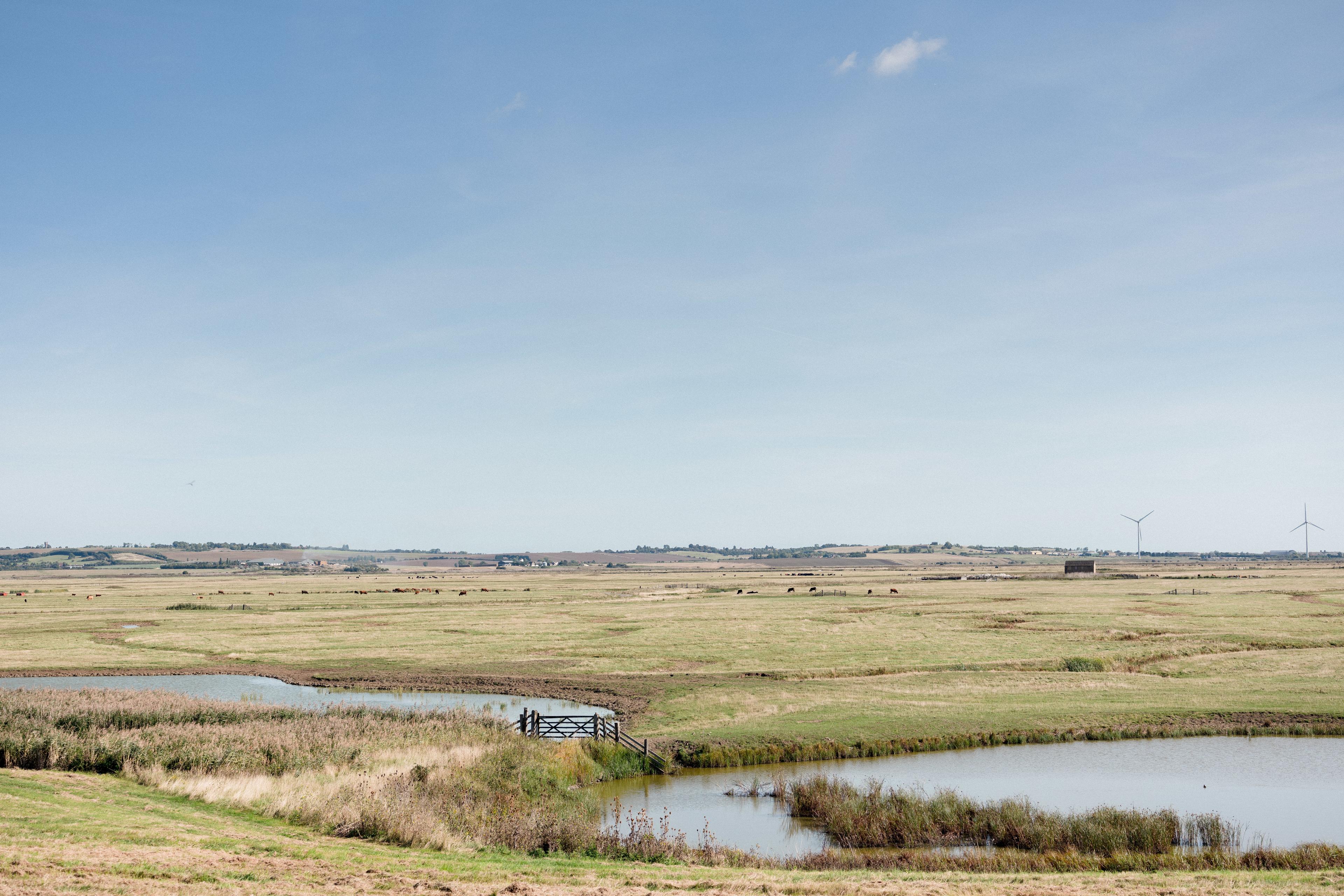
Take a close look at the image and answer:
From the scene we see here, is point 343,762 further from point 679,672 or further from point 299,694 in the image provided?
point 679,672

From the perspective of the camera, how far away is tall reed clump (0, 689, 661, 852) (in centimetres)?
2556

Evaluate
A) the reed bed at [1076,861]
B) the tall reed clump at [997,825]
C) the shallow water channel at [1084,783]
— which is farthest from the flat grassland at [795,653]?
the reed bed at [1076,861]

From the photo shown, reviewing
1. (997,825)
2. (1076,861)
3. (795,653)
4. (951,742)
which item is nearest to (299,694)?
(795,653)

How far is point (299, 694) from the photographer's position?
5506cm

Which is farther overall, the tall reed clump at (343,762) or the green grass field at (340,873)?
the tall reed clump at (343,762)

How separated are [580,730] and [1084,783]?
21473 millimetres

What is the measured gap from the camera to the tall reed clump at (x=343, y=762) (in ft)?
83.9

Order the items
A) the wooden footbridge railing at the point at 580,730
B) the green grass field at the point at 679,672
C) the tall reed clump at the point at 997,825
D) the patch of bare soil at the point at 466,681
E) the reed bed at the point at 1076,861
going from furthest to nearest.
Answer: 1. the patch of bare soil at the point at 466,681
2. the wooden footbridge railing at the point at 580,730
3. the tall reed clump at the point at 997,825
4. the reed bed at the point at 1076,861
5. the green grass field at the point at 679,672

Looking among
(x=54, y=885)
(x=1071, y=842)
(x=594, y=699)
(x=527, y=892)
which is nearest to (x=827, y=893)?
(x=527, y=892)

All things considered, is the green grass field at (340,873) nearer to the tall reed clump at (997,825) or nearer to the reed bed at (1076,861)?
the reed bed at (1076,861)

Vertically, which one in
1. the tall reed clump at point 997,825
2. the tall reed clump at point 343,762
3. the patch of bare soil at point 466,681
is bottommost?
the patch of bare soil at point 466,681

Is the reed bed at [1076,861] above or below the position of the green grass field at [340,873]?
below

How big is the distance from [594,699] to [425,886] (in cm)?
3423

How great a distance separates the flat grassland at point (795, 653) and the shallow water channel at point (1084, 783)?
→ 3.32m
